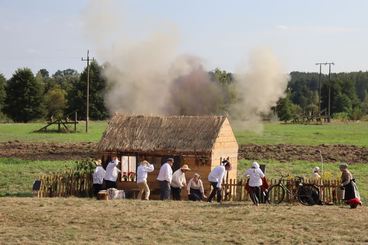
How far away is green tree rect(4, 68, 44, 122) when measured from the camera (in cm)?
8769

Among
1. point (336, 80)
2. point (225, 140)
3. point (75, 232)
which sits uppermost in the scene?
point (336, 80)

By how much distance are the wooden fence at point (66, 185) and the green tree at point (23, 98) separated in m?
64.6

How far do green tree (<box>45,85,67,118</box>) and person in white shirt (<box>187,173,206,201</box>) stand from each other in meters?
68.3

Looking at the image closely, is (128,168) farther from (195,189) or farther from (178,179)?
(195,189)

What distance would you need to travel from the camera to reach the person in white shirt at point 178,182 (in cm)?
2394

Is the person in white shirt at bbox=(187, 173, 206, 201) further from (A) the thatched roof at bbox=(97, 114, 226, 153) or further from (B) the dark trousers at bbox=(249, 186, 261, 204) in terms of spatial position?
(B) the dark trousers at bbox=(249, 186, 261, 204)

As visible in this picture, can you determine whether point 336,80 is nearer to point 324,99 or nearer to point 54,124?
point 324,99

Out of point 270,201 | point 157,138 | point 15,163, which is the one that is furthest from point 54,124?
point 270,201

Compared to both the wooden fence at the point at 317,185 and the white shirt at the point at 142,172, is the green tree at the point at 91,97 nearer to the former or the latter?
the white shirt at the point at 142,172

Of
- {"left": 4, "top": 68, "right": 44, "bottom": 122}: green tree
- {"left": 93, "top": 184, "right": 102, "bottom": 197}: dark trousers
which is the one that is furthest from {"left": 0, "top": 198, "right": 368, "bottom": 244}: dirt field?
{"left": 4, "top": 68, "right": 44, "bottom": 122}: green tree

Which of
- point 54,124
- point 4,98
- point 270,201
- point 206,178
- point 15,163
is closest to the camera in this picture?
point 270,201

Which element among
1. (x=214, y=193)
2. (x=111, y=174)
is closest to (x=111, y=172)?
(x=111, y=174)

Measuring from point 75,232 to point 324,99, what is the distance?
342 ft

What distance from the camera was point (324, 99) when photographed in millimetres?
116812
